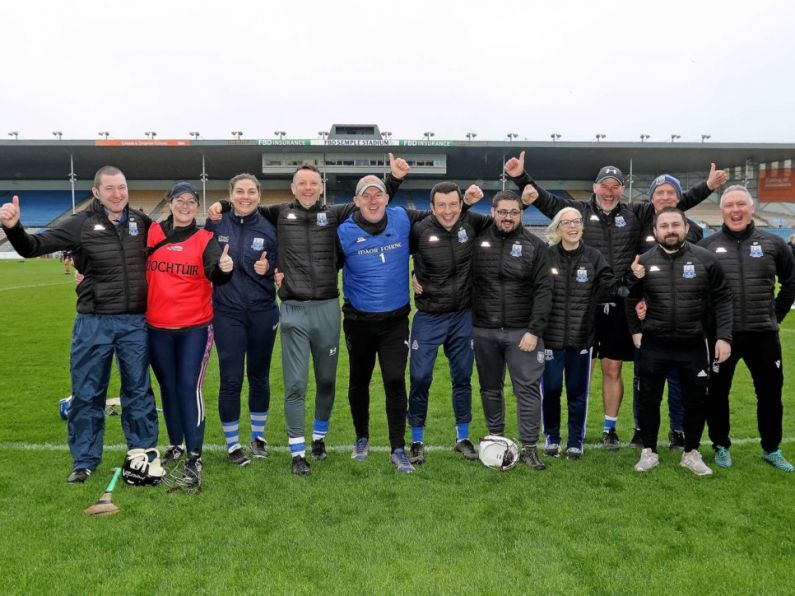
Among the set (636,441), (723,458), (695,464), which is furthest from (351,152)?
(695,464)

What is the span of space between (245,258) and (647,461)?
11.1ft

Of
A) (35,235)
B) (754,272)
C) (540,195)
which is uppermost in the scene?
(540,195)

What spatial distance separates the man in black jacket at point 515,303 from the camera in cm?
453

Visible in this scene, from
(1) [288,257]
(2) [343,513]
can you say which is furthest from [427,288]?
(2) [343,513]

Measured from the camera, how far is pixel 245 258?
181 inches

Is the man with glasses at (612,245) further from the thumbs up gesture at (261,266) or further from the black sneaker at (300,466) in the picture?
the black sneaker at (300,466)

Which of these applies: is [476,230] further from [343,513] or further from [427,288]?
[343,513]

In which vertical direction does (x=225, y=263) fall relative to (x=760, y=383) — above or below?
above

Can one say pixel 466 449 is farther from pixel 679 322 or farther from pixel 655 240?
pixel 655 240

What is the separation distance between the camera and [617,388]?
5039 millimetres

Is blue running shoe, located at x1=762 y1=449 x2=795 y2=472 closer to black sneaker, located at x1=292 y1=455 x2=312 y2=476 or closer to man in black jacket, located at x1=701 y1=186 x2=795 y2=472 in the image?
man in black jacket, located at x1=701 y1=186 x2=795 y2=472

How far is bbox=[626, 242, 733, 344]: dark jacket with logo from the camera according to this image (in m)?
4.32

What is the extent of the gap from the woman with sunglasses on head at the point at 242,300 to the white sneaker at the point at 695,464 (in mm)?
3249

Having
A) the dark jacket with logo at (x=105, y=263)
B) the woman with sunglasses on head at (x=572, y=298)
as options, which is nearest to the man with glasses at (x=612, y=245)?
the woman with sunglasses on head at (x=572, y=298)
